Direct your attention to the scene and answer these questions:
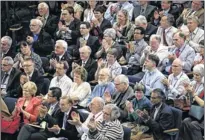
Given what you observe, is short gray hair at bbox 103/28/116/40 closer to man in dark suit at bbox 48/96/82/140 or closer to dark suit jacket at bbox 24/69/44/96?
dark suit jacket at bbox 24/69/44/96

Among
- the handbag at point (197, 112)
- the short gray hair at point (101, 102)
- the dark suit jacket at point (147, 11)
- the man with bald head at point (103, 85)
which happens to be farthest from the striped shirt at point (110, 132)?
the dark suit jacket at point (147, 11)

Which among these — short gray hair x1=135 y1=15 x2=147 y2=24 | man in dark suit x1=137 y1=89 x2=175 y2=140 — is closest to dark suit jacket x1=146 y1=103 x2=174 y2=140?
man in dark suit x1=137 y1=89 x2=175 y2=140

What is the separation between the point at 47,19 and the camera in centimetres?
1320

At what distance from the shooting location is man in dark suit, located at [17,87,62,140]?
9883 mm

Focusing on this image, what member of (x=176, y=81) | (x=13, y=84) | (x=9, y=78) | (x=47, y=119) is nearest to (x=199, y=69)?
(x=176, y=81)

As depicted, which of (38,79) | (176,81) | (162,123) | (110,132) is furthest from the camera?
(38,79)

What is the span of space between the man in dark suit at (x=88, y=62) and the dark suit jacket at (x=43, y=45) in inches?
42.1

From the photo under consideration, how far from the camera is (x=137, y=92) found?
392 inches

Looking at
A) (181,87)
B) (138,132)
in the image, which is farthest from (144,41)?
(138,132)

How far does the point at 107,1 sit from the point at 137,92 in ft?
13.6

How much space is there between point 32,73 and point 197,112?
262 centimetres

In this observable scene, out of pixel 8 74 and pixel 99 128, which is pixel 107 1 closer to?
pixel 8 74

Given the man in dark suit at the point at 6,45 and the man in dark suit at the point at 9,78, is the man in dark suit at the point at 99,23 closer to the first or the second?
the man in dark suit at the point at 6,45

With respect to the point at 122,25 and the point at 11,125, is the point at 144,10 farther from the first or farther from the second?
the point at 11,125
